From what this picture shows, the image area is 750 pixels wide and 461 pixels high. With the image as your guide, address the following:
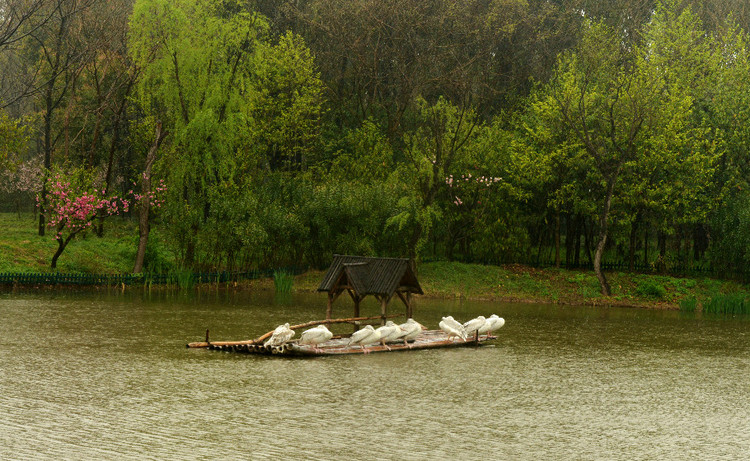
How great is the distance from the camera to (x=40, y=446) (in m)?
14.8

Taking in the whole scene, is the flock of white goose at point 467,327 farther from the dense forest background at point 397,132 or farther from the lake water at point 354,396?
the dense forest background at point 397,132

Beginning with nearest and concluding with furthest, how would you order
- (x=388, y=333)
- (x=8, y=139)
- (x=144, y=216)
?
(x=388, y=333) → (x=144, y=216) → (x=8, y=139)

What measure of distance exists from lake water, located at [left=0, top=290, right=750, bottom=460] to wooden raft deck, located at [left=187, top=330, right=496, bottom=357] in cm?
34

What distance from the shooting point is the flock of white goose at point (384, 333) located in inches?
1017

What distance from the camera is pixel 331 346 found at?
27.1 meters

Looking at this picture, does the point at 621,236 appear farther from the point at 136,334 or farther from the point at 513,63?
the point at 136,334

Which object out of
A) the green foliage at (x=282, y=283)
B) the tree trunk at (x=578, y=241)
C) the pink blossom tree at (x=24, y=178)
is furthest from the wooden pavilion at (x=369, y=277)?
the pink blossom tree at (x=24, y=178)

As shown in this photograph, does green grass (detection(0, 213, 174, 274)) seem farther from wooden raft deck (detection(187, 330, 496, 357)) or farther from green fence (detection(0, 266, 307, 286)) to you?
wooden raft deck (detection(187, 330, 496, 357))

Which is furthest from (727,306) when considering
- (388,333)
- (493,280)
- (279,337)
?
(279,337)

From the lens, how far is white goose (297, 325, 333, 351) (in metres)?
26.1

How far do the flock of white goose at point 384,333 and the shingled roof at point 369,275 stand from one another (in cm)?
156

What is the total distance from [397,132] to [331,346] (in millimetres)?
39137

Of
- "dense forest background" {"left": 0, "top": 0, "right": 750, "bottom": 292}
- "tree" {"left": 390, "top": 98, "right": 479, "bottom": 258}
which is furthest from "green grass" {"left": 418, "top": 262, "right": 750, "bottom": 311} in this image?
"tree" {"left": 390, "top": 98, "right": 479, "bottom": 258}

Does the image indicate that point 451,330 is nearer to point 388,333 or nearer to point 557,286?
point 388,333
